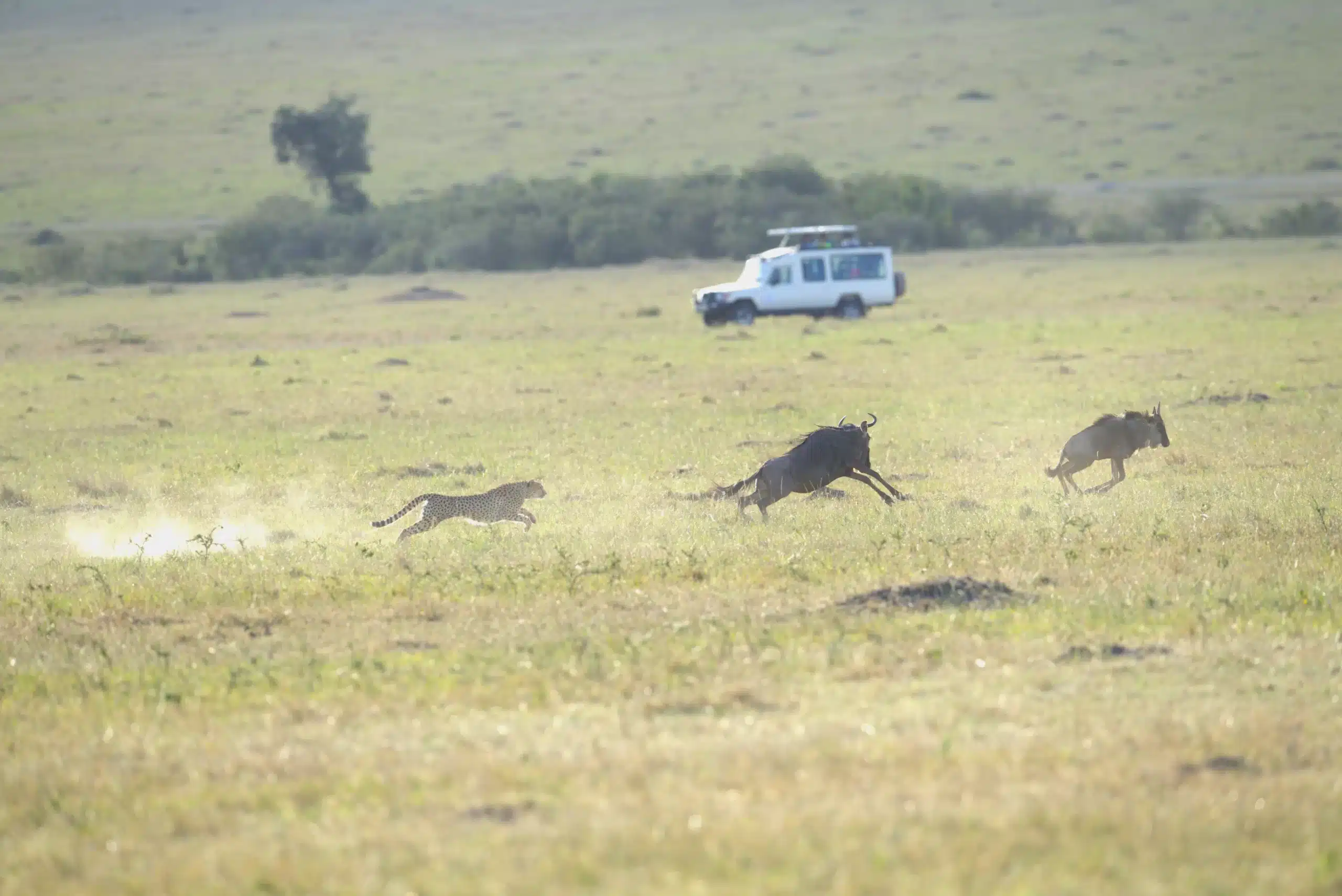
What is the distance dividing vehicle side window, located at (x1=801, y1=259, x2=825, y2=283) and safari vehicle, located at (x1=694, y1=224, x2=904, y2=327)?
0.04 ft

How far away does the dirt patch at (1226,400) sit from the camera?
21.5m

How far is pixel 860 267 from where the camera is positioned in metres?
40.9

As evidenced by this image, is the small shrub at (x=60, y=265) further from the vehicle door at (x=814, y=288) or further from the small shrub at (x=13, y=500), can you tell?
the small shrub at (x=13, y=500)

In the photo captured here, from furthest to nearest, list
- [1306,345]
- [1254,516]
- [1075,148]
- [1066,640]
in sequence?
[1075,148], [1306,345], [1254,516], [1066,640]

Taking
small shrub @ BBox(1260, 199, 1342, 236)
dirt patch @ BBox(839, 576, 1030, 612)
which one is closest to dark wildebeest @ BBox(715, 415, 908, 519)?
dirt patch @ BBox(839, 576, 1030, 612)

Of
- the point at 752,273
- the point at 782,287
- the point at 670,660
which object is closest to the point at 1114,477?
the point at 670,660

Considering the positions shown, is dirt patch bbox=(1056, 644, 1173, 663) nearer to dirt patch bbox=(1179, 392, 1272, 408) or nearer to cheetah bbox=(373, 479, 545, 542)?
cheetah bbox=(373, 479, 545, 542)

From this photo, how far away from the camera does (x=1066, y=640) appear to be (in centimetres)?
914

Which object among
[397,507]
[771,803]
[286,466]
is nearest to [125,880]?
[771,803]

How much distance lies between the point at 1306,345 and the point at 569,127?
8342cm

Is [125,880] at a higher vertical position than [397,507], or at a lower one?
higher

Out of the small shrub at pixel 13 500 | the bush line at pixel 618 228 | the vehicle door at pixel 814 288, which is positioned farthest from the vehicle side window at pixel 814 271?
the small shrub at pixel 13 500

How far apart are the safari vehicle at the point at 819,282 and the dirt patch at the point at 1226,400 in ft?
61.5

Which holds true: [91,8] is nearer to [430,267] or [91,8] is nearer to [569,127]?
[569,127]
